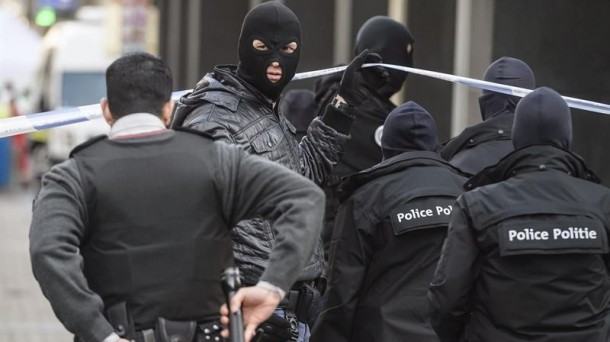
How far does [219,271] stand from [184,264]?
128 millimetres

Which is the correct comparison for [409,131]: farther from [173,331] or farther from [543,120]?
[173,331]

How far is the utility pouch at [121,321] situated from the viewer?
436cm

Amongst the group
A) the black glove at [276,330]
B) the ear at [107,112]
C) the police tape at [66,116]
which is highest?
the ear at [107,112]

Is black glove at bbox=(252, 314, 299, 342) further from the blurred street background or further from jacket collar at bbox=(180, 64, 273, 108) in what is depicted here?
the blurred street background

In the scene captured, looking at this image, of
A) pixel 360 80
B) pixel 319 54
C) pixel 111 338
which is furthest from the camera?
pixel 319 54

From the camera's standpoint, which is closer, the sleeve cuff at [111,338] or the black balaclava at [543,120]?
the sleeve cuff at [111,338]

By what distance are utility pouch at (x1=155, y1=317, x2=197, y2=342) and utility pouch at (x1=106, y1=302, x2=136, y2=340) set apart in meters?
0.08

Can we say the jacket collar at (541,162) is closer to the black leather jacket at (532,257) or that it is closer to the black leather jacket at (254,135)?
the black leather jacket at (532,257)

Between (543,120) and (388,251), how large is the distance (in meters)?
1.07

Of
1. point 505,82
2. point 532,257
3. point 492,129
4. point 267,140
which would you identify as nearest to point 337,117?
point 267,140

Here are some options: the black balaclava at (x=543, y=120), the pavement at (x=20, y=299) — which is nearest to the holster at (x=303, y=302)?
the black balaclava at (x=543, y=120)

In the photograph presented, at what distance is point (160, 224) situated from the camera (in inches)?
173

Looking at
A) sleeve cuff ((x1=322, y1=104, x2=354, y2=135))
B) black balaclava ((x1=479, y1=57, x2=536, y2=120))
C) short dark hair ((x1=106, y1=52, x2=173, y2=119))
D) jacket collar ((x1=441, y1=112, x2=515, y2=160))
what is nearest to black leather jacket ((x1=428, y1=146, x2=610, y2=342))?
sleeve cuff ((x1=322, y1=104, x2=354, y2=135))

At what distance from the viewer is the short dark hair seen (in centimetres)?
452
